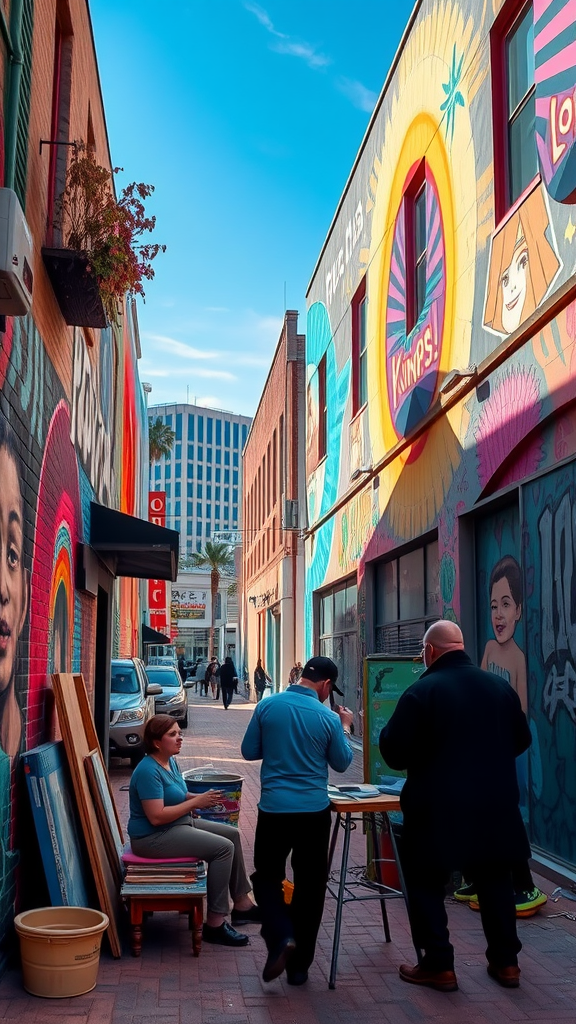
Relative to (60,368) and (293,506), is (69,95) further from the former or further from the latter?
(293,506)

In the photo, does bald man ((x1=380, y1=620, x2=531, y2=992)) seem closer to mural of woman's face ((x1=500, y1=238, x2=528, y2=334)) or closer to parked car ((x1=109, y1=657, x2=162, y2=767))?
mural of woman's face ((x1=500, y1=238, x2=528, y2=334))

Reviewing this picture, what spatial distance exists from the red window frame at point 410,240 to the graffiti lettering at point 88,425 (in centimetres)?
452

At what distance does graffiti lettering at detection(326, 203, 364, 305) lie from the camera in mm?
17484

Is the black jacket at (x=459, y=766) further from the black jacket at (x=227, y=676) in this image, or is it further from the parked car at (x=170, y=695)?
the black jacket at (x=227, y=676)

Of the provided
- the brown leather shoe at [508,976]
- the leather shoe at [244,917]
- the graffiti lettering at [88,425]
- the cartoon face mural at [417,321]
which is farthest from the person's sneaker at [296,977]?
the cartoon face mural at [417,321]

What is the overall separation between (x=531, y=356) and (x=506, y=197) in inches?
80.1

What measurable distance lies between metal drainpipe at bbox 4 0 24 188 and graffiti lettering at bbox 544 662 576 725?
213 inches

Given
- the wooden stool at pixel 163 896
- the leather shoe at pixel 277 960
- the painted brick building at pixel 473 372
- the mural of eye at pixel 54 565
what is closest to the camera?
the leather shoe at pixel 277 960

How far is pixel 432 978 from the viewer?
5203 mm

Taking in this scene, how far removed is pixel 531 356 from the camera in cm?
877

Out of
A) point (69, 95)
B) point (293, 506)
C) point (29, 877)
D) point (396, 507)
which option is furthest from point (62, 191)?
point (293, 506)

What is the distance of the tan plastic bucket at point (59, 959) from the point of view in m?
4.98

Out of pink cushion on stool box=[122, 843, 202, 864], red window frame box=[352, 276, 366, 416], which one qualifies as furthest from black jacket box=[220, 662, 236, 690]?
pink cushion on stool box=[122, 843, 202, 864]

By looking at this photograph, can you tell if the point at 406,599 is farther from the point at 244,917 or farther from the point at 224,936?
the point at 224,936
